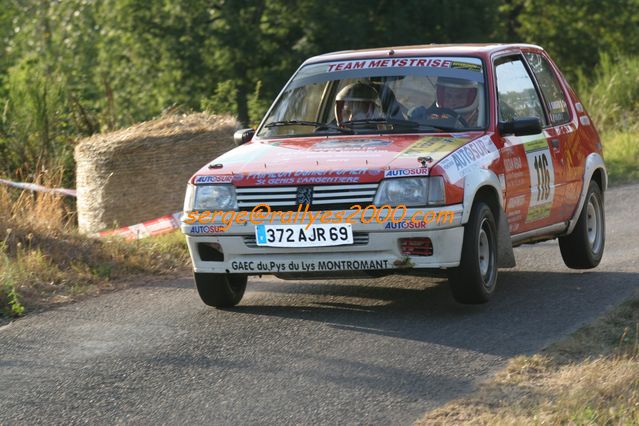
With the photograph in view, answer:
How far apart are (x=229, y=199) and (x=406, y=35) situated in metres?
19.4

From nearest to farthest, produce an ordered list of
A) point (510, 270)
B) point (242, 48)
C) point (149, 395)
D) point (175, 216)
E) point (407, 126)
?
point (149, 395) → point (407, 126) → point (510, 270) → point (175, 216) → point (242, 48)

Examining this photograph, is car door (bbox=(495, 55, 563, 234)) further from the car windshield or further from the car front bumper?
the car front bumper

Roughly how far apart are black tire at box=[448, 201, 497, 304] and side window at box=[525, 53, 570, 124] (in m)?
1.78

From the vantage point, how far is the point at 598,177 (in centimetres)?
1009

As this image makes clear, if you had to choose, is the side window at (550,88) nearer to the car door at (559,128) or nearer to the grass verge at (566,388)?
the car door at (559,128)

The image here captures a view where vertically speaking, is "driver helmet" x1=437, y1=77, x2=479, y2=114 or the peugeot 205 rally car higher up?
"driver helmet" x1=437, y1=77, x2=479, y2=114

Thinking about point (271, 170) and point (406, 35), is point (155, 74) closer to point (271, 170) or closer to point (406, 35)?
point (406, 35)

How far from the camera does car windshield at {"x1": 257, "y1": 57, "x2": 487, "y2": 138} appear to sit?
27.7 ft

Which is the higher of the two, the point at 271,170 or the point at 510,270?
the point at 271,170

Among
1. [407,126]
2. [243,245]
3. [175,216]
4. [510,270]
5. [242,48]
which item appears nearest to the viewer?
[243,245]

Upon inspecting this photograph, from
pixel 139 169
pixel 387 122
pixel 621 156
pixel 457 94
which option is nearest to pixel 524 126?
pixel 457 94

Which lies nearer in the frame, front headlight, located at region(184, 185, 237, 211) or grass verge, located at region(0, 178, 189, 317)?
front headlight, located at region(184, 185, 237, 211)

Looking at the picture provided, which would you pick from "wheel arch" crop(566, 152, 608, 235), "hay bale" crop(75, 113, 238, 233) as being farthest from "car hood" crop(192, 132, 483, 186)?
"hay bale" crop(75, 113, 238, 233)

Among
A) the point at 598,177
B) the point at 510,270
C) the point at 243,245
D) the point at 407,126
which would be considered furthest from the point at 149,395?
the point at 598,177
